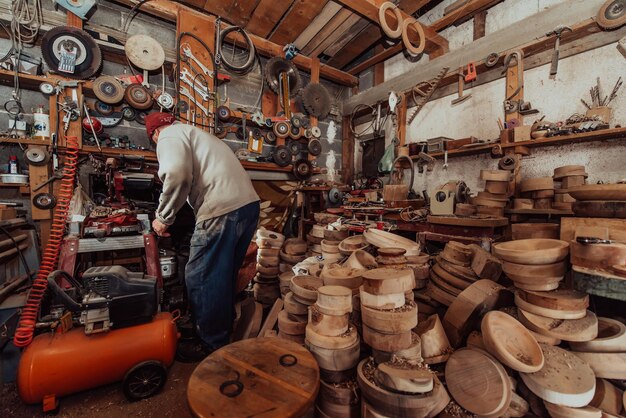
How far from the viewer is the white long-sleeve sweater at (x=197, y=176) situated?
6.49ft

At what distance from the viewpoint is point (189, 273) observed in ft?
6.94

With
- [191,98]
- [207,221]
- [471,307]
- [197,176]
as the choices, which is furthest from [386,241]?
[191,98]

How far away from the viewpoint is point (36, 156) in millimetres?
2887

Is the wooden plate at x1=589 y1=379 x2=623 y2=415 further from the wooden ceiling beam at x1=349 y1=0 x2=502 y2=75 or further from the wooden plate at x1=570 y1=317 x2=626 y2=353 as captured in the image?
the wooden ceiling beam at x1=349 y1=0 x2=502 y2=75

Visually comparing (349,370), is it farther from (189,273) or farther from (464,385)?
(189,273)

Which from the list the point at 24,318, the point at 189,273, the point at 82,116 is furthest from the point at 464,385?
the point at 82,116

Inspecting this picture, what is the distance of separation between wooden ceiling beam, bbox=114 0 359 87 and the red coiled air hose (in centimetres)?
209

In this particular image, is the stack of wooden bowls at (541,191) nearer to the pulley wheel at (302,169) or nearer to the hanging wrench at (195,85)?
the pulley wheel at (302,169)

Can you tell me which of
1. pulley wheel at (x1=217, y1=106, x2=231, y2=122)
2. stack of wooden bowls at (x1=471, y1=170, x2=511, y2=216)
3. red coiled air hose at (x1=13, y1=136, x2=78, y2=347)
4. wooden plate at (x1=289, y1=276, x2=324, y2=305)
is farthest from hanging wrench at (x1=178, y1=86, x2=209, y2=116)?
stack of wooden bowls at (x1=471, y1=170, x2=511, y2=216)

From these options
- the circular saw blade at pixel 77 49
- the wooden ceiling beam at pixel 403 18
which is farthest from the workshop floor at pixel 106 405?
the wooden ceiling beam at pixel 403 18

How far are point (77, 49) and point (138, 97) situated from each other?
0.75m

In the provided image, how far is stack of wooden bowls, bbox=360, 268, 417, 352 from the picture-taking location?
4.11 ft

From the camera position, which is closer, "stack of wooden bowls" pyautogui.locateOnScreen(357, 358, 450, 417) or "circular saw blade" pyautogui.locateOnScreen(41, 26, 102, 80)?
"stack of wooden bowls" pyautogui.locateOnScreen(357, 358, 450, 417)

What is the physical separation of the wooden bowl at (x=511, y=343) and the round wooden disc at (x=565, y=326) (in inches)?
2.2
